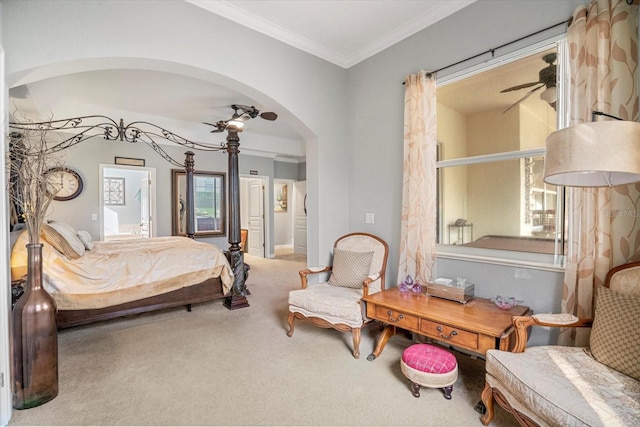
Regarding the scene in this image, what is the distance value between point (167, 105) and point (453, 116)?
4381 mm

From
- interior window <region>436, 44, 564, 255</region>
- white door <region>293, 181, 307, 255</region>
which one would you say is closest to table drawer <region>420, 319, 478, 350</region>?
interior window <region>436, 44, 564, 255</region>

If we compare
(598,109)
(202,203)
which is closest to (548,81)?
(598,109)

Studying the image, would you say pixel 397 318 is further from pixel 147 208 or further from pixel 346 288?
pixel 147 208

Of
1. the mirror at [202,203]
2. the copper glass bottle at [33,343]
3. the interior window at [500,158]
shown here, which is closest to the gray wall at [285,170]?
the mirror at [202,203]

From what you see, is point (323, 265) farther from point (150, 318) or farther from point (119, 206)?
point (119, 206)

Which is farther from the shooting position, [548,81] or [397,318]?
[397,318]

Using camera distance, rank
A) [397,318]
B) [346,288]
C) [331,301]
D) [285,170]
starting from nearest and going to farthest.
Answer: [397,318], [331,301], [346,288], [285,170]

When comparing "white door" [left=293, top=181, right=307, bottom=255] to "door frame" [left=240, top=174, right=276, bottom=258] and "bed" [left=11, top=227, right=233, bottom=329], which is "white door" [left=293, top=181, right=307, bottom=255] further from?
"bed" [left=11, top=227, right=233, bottom=329]

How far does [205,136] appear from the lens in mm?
6285

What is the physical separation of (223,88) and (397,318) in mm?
3775

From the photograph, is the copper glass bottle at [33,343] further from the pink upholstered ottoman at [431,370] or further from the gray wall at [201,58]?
the pink upholstered ottoman at [431,370]

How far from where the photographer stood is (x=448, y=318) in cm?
208

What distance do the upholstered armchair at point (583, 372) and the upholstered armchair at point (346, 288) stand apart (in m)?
1.09

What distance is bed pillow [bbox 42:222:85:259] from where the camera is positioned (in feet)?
10.0
